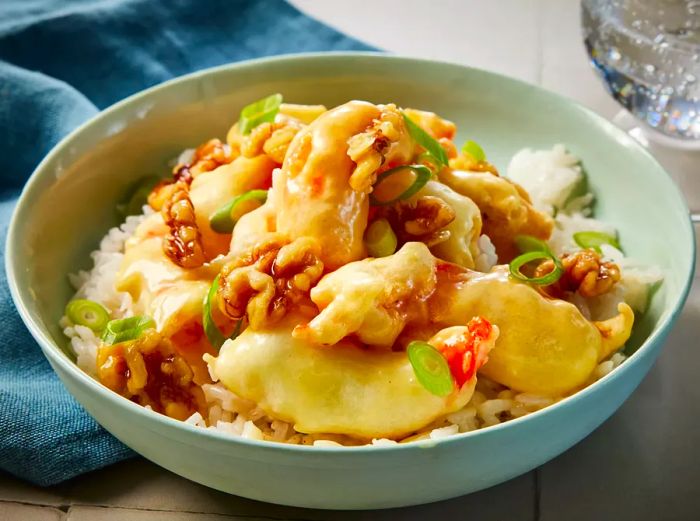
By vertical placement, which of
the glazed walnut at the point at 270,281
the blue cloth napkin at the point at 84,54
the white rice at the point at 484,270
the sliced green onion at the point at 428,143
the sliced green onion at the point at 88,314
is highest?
the sliced green onion at the point at 428,143

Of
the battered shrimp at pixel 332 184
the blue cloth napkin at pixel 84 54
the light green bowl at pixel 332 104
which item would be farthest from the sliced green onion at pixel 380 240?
the blue cloth napkin at pixel 84 54

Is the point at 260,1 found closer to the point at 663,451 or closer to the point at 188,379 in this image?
the point at 188,379

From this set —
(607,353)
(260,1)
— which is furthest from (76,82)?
(607,353)

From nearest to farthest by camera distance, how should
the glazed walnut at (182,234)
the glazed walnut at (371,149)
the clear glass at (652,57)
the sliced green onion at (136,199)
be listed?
the glazed walnut at (371,149), the glazed walnut at (182,234), the sliced green onion at (136,199), the clear glass at (652,57)

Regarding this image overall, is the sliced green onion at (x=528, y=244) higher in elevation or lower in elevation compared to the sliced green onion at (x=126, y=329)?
higher

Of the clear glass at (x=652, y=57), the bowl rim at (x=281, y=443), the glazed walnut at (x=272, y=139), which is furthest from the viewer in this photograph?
the clear glass at (x=652, y=57)

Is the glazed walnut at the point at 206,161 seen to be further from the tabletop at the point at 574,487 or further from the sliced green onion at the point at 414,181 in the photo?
the tabletop at the point at 574,487

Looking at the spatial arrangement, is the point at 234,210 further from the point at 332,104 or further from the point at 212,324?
the point at 332,104

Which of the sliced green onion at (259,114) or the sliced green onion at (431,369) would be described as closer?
the sliced green onion at (431,369)

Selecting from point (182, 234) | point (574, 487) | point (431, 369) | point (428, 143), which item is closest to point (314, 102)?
point (428, 143)
